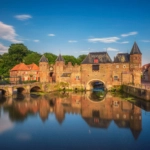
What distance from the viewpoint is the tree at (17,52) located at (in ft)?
192

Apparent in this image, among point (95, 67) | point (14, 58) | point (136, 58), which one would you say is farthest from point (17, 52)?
point (136, 58)

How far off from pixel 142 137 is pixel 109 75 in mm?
25844

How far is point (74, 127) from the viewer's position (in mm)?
16094

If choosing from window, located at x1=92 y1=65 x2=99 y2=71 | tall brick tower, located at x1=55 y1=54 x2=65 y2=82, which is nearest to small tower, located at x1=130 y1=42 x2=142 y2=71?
window, located at x1=92 y1=65 x2=99 y2=71

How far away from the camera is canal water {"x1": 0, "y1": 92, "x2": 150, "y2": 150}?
12.0m

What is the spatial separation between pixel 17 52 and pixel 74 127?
51.3 m

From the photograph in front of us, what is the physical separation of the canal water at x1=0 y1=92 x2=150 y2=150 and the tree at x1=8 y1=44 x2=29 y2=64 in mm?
37913

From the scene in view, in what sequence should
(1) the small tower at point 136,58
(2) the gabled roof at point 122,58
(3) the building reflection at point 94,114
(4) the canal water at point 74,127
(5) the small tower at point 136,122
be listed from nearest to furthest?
(4) the canal water at point 74,127 → (5) the small tower at point 136,122 → (3) the building reflection at point 94,114 → (1) the small tower at point 136,58 → (2) the gabled roof at point 122,58

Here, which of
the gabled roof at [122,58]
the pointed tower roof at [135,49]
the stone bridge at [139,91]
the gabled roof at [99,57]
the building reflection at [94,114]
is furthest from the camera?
the gabled roof at [99,57]

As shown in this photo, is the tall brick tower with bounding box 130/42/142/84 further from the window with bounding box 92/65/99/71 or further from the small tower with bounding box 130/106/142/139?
the small tower with bounding box 130/106/142/139

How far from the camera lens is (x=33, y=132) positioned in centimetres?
1478

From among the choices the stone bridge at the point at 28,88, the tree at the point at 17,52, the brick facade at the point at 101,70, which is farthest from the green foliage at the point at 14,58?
the brick facade at the point at 101,70

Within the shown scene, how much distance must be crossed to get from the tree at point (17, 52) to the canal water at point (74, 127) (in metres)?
37.9

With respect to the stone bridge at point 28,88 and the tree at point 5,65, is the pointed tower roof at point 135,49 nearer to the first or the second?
the stone bridge at point 28,88
